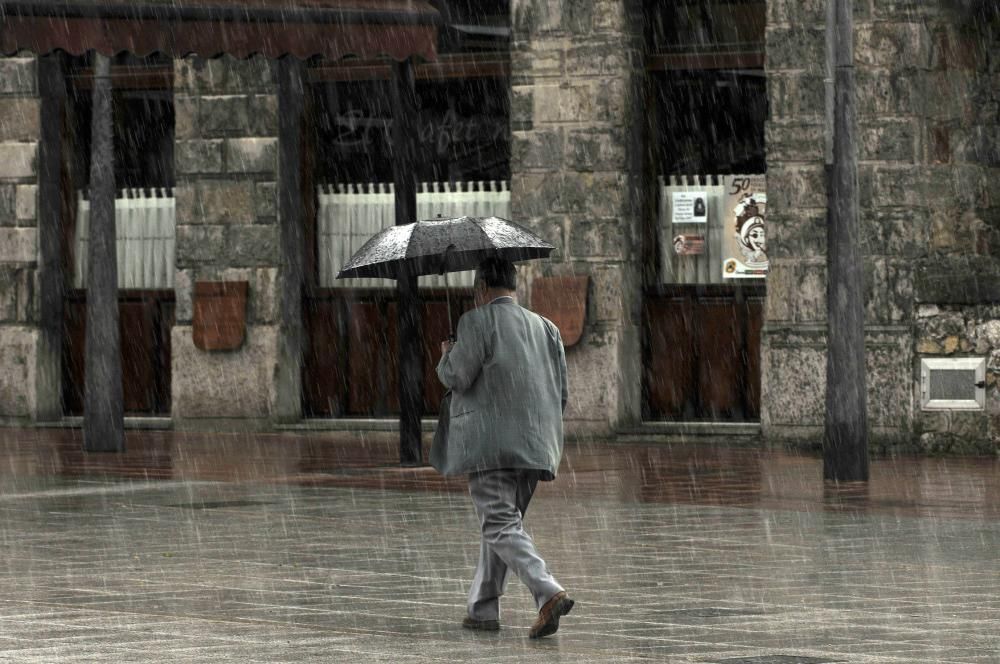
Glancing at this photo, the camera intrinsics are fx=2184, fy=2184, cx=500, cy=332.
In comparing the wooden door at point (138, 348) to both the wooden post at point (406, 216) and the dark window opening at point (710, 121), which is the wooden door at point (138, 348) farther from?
the wooden post at point (406, 216)

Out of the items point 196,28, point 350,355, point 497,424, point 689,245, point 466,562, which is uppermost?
point 196,28

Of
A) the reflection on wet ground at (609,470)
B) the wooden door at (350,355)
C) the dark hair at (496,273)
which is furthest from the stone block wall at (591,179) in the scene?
the dark hair at (496,273)

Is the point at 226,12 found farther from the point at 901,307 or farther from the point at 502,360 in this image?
the point at 502,360

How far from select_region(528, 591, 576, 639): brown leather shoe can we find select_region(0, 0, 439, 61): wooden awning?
838cm

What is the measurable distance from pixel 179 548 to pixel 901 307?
30.2 ft

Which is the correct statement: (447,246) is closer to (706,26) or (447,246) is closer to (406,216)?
(406,216)

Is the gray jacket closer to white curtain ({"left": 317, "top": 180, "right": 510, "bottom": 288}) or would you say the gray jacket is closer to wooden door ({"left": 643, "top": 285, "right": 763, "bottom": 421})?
wooden door ({"left": 643, "top": 285, "right": 763, "bottom": 421})

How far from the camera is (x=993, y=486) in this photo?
1557 centimetres

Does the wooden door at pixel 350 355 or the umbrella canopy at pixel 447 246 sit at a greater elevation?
the umbrella canopy at pixel 447 246

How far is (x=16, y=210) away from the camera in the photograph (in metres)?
22.8

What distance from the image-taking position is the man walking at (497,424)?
8508 millimetres

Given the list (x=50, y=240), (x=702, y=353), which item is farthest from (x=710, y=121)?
(x=50, y=240)

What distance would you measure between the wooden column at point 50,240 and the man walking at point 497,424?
14.7 meters

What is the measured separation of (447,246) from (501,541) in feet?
4.00
